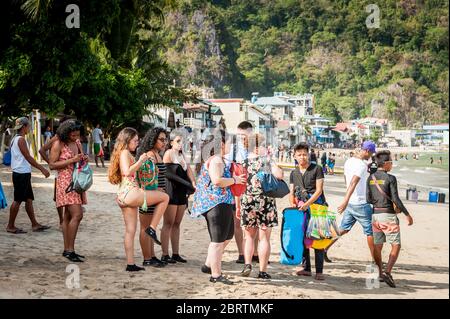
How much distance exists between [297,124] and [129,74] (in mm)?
54686

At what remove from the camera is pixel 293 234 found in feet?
21.5

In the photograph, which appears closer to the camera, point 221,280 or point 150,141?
point 221,280

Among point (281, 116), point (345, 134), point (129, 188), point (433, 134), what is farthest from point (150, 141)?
point (433, 134)

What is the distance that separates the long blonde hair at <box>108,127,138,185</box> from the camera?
6.09 metres

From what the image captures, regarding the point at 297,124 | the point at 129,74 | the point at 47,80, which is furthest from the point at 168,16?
the point at 47,80

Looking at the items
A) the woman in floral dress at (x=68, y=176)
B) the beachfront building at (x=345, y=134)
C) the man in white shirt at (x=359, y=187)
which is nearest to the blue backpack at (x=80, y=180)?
the woman in floral dress at (x=68, y=176)

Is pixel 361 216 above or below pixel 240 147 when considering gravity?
below

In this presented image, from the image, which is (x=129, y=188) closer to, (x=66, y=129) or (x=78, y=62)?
(x=66, y=129)

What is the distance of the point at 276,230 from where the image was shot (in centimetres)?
1088

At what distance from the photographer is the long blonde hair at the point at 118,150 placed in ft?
20.0

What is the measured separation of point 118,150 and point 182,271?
5.39 feet

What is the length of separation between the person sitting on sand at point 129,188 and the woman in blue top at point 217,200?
1.99 feet

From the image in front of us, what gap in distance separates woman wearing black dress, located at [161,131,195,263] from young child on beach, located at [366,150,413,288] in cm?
218

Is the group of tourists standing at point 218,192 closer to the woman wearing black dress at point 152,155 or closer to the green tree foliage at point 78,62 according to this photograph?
the woman wearing black dress at point 152,155
